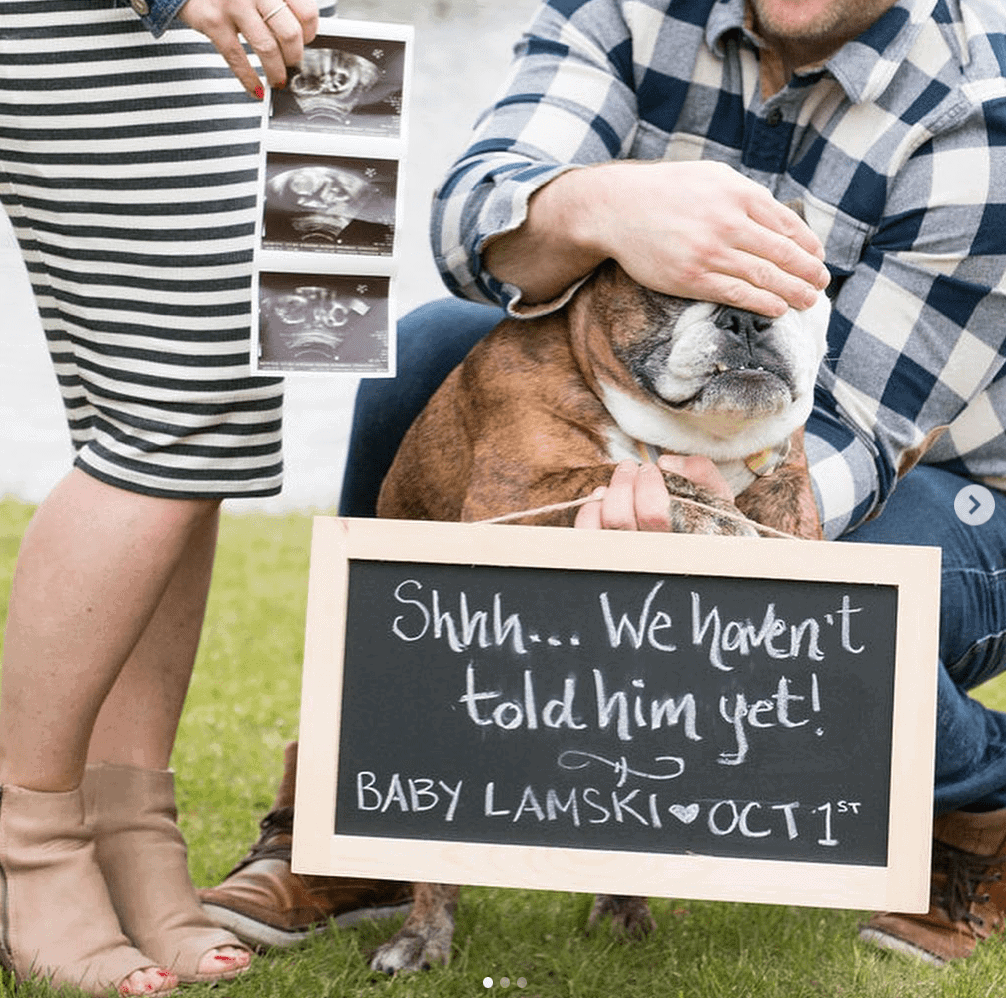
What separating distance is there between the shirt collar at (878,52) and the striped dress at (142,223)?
2.79 feet

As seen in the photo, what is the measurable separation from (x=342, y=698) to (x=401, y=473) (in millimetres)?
850

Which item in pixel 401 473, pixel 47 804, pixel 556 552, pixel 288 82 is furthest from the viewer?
pixel 401 473

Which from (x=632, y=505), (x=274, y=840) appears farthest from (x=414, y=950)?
(x=632, y=505)

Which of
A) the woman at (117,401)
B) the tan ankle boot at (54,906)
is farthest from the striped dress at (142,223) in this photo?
the tan ankle boot at (54,906)

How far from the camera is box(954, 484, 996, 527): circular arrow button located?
2477mm

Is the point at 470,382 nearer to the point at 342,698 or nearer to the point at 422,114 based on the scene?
the point at 342,698

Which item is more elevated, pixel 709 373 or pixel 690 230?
pixel 690 230

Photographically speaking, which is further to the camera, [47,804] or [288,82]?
[47,804]

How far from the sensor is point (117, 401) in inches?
77.8

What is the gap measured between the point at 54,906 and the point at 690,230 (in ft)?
3.94

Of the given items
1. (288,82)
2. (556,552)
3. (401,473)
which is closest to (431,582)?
(556,552)

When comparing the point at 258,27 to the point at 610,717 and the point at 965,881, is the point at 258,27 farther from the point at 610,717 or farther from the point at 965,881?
the point at 965,881

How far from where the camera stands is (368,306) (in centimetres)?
187

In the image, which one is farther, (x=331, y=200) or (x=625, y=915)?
(x=625, y=915)
